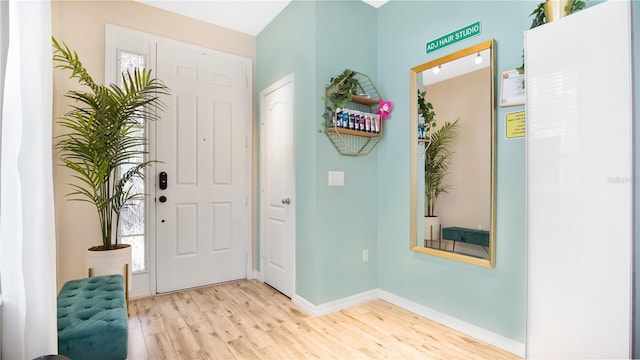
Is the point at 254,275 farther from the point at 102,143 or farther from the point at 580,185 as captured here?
the point at 580,185

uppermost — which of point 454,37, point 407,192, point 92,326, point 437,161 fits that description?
point 454,37

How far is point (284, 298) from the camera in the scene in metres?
3.02

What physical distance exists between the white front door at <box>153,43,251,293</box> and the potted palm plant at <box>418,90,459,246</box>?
6.51ft

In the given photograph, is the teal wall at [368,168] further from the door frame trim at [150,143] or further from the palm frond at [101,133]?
the palm frond at [101,133]

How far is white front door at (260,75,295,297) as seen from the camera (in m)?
3.01

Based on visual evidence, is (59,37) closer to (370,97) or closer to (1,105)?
(1,105)

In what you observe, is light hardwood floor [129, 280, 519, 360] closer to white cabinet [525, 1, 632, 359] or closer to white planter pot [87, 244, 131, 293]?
white planter pot [87, 244, 131, 293]

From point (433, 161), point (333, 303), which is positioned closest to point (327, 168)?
point (433, 161)

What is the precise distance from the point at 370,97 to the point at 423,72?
53 centimetres

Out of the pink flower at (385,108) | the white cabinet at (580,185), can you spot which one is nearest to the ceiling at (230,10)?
the pink flower at (385,108)

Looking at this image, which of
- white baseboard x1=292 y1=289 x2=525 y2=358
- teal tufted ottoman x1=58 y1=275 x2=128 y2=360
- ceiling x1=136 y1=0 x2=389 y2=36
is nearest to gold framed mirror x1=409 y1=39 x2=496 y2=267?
white baseboard x1=292 y1=289 x2=525 y2=358

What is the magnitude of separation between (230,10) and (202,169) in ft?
5.37

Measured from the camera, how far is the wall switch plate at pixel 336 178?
2.76m

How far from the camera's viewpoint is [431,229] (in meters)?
2.59
